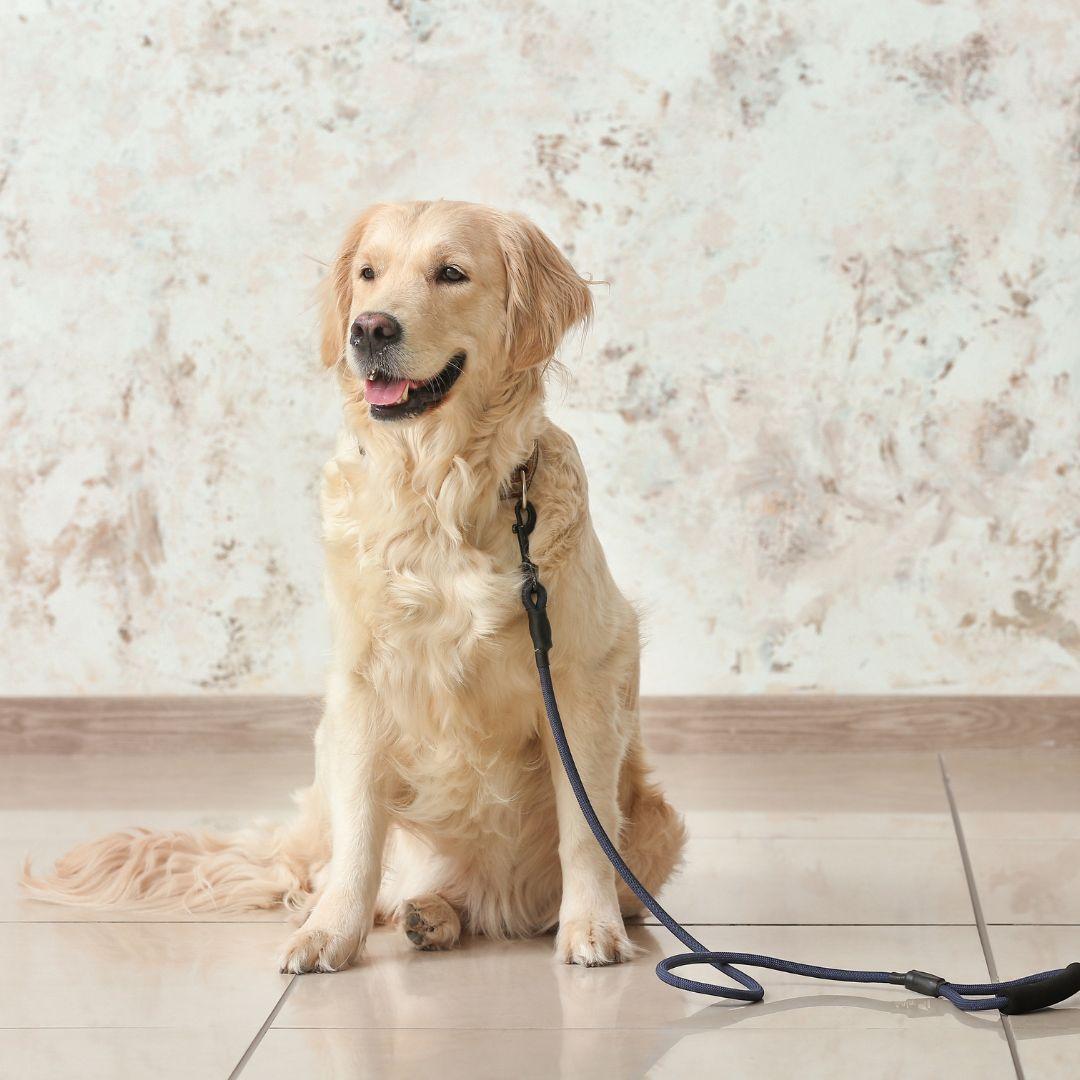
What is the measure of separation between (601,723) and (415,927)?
1.31ft

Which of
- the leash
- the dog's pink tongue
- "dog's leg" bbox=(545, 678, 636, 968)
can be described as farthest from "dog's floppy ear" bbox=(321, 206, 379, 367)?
"dog's leg" bbox=(545, 678, 636, 968)

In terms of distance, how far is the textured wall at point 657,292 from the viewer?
3.29m

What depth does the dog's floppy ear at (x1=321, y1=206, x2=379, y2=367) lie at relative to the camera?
2098 millimetres

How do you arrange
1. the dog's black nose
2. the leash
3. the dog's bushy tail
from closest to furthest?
the leash
the dog's black nose
the dog's bushy tail

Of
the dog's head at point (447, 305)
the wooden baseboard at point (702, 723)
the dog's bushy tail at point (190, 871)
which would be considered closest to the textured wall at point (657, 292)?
the wooden baseboard at point (702, 723)

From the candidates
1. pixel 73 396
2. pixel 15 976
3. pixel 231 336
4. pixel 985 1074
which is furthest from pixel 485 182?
pixel 985 1074

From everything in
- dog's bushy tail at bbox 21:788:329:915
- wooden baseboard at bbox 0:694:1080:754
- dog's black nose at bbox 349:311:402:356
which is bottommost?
wooden baseboard at bbox 0:694:1080:754

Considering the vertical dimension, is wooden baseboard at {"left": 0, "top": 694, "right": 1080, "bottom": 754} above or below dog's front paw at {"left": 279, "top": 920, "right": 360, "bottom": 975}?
below

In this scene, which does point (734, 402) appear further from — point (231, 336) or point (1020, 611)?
point (231, 336)

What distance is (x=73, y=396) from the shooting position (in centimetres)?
342

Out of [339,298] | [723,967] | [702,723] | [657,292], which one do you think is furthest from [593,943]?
[657,292]

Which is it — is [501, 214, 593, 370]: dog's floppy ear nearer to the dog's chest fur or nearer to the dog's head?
the dog's head

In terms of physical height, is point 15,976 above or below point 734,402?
below

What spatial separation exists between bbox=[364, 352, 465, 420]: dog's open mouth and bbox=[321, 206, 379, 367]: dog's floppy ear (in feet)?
0.74
